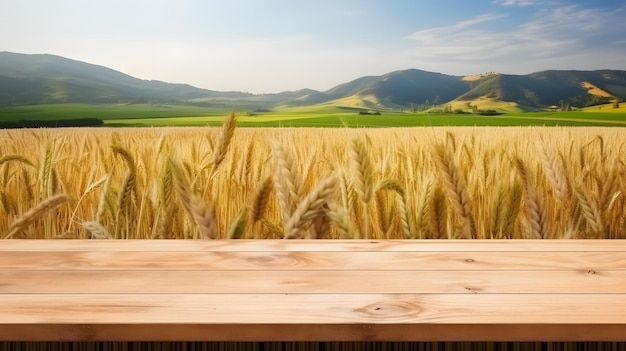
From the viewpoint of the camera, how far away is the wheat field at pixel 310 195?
3.76 ft

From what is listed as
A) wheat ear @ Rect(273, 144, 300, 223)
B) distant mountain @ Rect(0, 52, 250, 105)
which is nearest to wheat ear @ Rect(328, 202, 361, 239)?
wheat ear @ Rect(273, 144, 300, 223)

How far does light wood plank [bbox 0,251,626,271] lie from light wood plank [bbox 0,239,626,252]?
1.0 inches

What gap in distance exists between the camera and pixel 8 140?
2445 millimetres

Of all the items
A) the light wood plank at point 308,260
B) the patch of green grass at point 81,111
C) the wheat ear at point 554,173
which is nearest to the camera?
the light wood plank at point 308,260

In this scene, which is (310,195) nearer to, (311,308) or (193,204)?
(193,204)

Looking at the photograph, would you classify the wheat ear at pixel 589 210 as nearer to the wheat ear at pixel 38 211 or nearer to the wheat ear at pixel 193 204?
the wheat ear at pixel 193 204

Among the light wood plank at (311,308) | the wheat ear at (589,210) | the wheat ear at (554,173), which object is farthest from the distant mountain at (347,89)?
the light wood plank at (311,308)

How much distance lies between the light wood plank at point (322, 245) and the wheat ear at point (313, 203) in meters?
0.04

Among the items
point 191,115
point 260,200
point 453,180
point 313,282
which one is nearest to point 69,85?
point 191,115

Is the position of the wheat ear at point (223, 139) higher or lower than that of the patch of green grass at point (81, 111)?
lower

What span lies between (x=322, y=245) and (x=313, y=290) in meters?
0.26

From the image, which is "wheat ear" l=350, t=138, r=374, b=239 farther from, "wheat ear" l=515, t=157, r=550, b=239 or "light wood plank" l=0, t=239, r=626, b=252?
"wheat ear" l=515, t=157, r=550, b=239

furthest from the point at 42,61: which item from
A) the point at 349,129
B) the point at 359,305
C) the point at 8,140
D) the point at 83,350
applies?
the point at 359,305

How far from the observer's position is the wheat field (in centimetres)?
114
